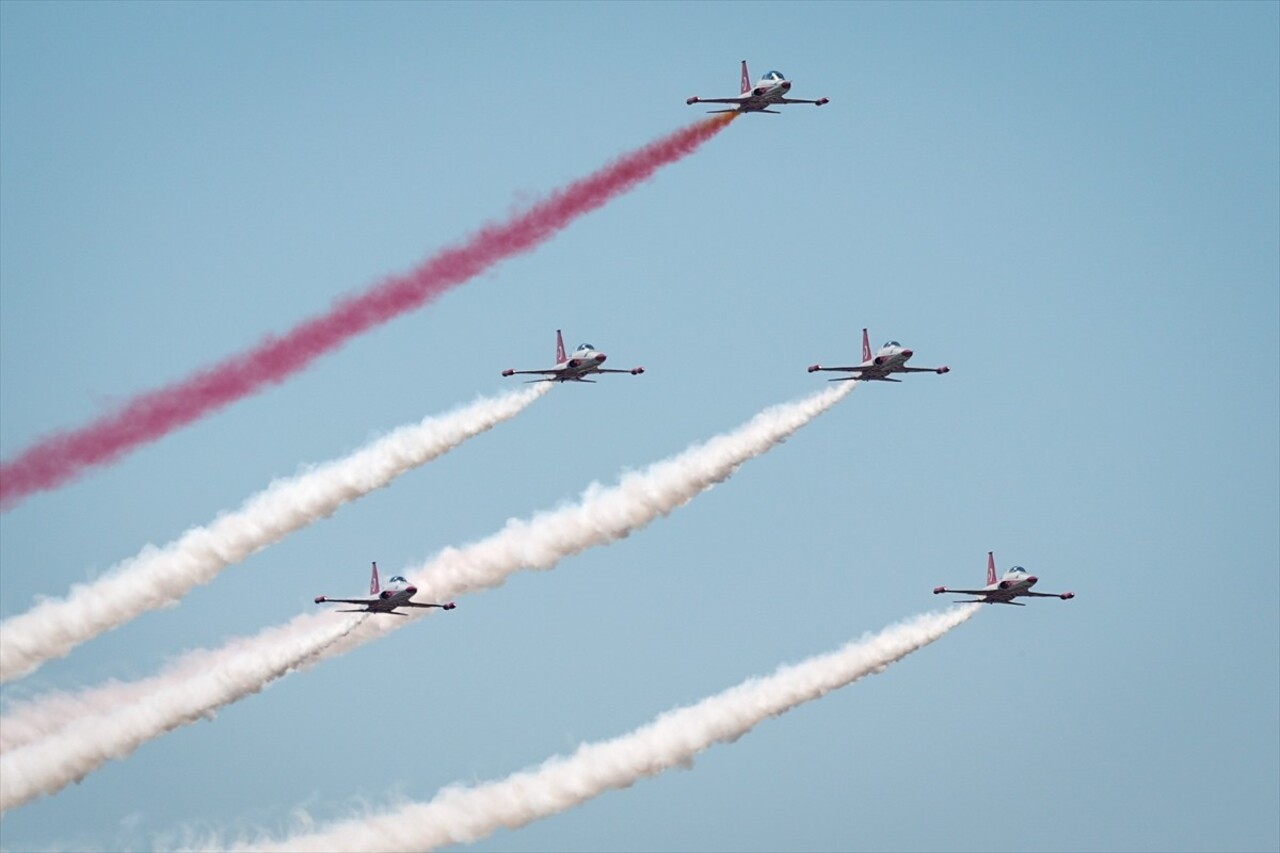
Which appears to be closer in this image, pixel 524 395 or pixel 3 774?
pixel 3 774

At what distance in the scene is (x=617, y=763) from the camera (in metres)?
120

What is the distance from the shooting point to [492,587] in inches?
4852

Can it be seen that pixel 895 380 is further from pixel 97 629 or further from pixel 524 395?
pixel 97 629

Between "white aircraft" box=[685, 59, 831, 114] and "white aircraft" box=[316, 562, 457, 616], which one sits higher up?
"white aircraft" box=[685, 59, 831, 114]

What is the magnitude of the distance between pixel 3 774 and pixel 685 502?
26595mm

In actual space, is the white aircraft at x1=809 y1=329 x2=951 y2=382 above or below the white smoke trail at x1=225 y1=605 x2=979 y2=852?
above

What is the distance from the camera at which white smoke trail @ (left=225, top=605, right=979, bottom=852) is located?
117312 millimetres

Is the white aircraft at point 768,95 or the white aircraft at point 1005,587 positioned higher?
the white aircraft at point 768,95

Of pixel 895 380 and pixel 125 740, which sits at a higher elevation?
pixel 895 380

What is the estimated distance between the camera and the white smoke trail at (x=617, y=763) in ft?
385

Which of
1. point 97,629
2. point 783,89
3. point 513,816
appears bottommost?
point 513,816

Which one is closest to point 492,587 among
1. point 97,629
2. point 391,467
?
point 391,467

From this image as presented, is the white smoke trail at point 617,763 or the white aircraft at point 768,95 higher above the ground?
the white aircraft at point 768,95

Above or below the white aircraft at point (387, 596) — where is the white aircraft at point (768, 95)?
above
